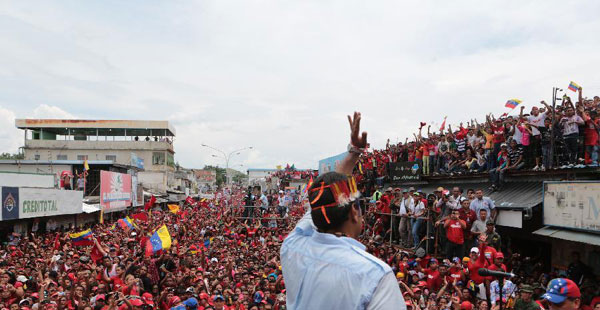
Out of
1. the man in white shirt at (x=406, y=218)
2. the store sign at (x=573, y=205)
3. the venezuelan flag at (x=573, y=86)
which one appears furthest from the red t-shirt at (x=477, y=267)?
the venezuelan flag at (x=573, y=86)

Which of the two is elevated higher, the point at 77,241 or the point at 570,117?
the point at 570,117

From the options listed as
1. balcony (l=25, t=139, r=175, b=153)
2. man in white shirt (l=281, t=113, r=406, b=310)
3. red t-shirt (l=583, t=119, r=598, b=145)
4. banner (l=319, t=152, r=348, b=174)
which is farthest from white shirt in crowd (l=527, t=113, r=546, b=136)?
balcony (l=25, t=139, r=175, b=153)

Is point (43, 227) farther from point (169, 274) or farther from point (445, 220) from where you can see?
point (445, 220)

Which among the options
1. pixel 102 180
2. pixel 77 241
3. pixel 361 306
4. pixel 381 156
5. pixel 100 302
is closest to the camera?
pixel 361 306

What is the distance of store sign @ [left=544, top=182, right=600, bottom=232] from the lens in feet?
27.1

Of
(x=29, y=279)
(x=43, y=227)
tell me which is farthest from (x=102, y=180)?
(x=29, y=279)

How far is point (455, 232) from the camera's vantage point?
977 centimetres

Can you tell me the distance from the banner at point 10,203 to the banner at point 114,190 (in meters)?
8.88

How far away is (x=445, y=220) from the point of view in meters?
10.1

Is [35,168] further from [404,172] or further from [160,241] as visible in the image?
[404,172]

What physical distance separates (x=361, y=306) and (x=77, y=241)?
13310 millimetres

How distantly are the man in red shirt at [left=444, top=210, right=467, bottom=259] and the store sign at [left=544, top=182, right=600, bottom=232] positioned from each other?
169 centimetres

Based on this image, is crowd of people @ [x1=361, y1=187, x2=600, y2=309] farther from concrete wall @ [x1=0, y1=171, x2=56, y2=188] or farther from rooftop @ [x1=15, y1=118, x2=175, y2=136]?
rooftop @ [x1=15, y1=118, x2=175, y2=136]

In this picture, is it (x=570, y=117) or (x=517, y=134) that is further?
(x=517, y=134)
